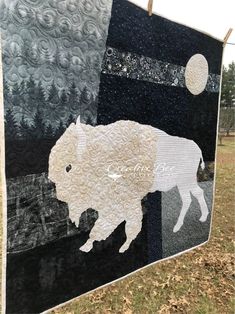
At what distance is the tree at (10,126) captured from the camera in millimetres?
1545

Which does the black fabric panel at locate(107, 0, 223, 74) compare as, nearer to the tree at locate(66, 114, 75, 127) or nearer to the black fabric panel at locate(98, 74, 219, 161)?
the black fabric panel at locate(98, 74, 219, 161)

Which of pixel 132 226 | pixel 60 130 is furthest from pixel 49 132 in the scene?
pixel 132 226

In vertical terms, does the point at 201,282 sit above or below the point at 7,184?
below

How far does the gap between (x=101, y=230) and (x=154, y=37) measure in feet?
4.04

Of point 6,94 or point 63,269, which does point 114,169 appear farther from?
point 6,94

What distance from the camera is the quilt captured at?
5.30 feet

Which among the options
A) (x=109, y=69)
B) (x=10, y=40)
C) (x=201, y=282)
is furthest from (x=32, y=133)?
(x=201, y=282)

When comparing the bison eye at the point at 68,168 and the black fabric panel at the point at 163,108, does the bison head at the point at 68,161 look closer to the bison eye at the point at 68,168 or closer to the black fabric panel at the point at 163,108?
the bison eye at the point at 68,168

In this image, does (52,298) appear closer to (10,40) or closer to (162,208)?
(162,208)

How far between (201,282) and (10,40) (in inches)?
84.0

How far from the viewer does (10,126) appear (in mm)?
1559

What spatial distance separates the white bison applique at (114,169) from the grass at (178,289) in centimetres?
37

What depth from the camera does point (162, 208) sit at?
2.48 meters

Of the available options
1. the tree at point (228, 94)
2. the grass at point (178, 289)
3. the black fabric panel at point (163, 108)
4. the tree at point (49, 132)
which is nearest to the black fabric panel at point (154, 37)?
the black fabric panel at point (163, 108)
